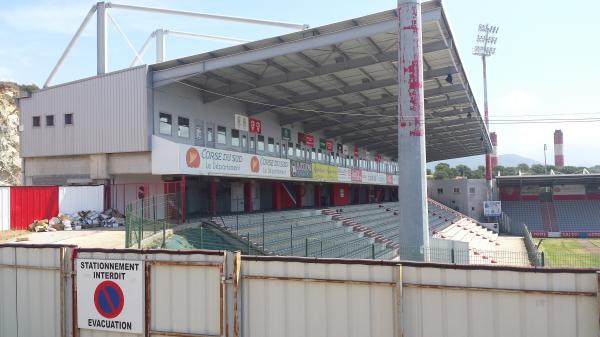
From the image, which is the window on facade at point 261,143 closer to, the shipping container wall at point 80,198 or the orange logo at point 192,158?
the orange logo at point 192,158

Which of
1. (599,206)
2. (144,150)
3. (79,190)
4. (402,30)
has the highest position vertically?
(402,30)

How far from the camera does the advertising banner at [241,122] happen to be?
27803mm

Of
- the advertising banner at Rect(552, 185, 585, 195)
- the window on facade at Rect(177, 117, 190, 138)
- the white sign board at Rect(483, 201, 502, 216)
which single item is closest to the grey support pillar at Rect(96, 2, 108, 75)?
the window on facade at Rect(177, 117, 190, 138)

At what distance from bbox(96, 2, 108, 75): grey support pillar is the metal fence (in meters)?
8.01

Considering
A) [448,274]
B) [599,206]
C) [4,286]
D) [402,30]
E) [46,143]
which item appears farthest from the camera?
[599,206]

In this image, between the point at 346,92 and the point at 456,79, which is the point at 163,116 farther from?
the point at 456,79

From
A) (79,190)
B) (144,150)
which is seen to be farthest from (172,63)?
(79,190)

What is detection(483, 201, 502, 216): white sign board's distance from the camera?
217 ft

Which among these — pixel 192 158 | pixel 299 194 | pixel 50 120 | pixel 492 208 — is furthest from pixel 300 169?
pixel 492 208

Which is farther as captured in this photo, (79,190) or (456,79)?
(456,79)

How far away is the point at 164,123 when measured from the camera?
71.8 feet

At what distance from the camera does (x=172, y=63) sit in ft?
68.0

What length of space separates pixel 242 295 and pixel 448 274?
3.07m

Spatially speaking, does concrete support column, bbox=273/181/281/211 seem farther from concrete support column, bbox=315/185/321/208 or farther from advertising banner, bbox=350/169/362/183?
advertising banner, bbox=350/169/362/183
